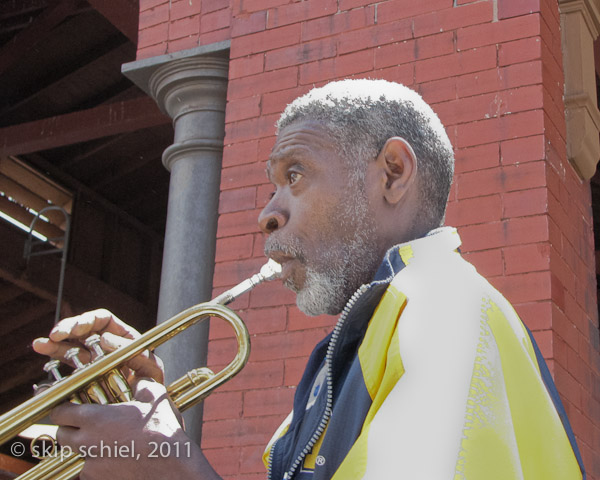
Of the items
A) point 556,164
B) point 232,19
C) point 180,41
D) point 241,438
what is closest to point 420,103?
point 556,164

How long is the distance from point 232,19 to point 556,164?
62.3 inches

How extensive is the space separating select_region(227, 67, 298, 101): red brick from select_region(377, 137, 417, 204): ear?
201 cm

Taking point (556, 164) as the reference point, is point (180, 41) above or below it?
above

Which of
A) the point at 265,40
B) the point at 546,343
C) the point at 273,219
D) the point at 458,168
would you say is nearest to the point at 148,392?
the point at 273,219

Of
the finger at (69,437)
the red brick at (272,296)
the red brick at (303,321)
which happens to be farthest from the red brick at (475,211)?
the finger at (69,437)

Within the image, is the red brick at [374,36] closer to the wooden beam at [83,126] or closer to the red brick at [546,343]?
the red brick at [546,343]

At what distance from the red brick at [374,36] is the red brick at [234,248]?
0.83 m

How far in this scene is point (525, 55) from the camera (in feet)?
11.2

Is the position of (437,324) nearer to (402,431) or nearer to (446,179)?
(402,431)

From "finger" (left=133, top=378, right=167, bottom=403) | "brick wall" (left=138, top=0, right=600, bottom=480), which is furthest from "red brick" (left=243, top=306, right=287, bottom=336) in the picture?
"finger" (left=133, top=378, right=167, bottom=403)

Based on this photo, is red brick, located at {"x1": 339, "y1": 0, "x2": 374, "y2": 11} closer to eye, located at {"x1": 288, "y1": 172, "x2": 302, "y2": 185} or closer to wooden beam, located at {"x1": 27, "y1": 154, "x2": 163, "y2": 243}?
eye, located at {"x1": 288, "y1": 172, "x2": 302, "y2": 185}

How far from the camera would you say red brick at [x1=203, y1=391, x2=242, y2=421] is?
3.49 metres

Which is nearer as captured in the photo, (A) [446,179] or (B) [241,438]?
(A) [446,179]

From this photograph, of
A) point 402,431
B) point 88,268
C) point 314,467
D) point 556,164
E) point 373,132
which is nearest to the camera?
point 402,431
